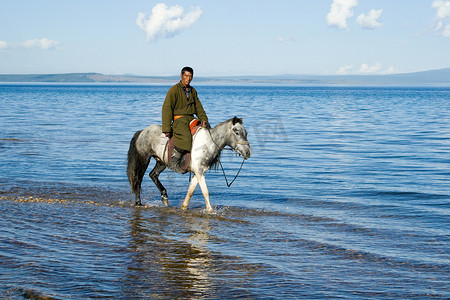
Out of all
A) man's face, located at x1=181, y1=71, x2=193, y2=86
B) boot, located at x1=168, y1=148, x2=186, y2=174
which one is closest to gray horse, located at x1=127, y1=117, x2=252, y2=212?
boot, located at x1=168, y1=148, x2=186, y2=174

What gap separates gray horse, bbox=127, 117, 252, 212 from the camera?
9812 mm

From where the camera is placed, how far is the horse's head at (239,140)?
9.72m

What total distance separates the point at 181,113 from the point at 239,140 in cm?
127

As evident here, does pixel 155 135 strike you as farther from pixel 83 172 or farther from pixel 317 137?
pixel 317 137

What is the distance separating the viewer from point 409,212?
36.0ft

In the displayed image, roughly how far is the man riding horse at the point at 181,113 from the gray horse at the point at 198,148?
0.23 metres

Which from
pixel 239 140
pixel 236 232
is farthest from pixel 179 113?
pixel 236 232

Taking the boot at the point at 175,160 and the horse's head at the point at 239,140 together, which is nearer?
the horse's head at the point at 239,140

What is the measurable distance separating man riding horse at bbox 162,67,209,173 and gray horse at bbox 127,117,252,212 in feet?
0.77

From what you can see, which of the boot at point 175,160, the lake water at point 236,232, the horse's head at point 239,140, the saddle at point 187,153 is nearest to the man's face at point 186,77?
the saddle at point 187,153

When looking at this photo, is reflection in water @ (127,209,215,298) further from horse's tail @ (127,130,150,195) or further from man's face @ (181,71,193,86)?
man's face @ (181,71,193,86)

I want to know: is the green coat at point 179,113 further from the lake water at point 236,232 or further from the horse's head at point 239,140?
the lake water at point 236,232

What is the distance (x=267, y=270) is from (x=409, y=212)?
5343 millimetres

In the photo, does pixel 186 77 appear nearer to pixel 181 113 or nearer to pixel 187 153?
pixel 181 113
